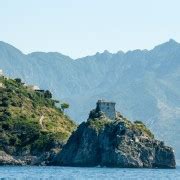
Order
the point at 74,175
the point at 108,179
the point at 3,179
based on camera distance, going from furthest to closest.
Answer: the point at 74,175
the point at 108,179
the point at 3,179

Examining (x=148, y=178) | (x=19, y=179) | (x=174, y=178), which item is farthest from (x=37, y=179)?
(x=174, y=178)

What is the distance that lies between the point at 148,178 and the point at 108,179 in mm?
14148

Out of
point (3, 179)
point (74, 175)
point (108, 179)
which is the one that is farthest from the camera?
point (74, 175)

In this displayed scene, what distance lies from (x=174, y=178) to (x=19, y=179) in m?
48.2

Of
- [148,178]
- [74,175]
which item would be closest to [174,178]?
[148,178]

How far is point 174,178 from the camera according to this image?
191 meters

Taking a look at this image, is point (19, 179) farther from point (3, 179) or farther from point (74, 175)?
point (74, 175)

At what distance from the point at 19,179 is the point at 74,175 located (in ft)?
87.0

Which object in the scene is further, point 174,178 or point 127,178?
point 174,178

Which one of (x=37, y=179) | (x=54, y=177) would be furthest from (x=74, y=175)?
(x=37, y=179)

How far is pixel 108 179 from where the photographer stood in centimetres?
16925

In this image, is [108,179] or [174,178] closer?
[108,179]

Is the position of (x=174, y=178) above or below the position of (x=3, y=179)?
above

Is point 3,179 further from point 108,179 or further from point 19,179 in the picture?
point 108,179
